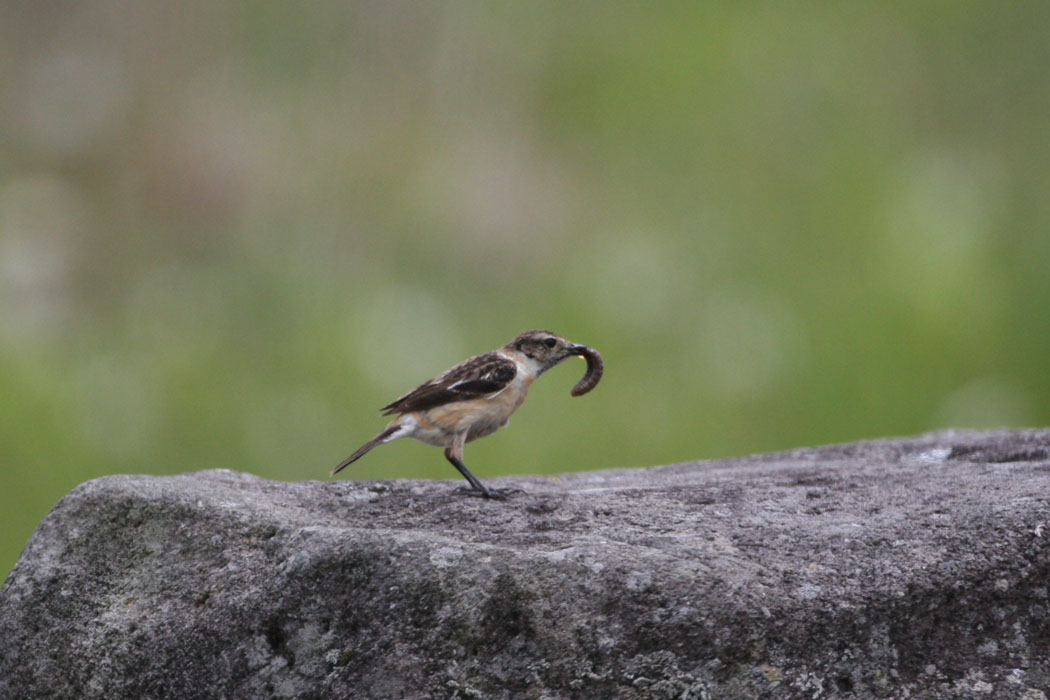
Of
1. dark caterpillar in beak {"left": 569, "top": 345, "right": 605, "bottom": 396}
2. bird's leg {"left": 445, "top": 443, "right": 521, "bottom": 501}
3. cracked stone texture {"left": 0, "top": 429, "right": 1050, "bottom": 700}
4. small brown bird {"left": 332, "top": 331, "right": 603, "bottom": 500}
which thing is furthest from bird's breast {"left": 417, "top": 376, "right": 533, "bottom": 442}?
cracked stone texture {"left": 0, "top": 429, "right": 1050, "bottom": 700}

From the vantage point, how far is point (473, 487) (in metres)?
5.55

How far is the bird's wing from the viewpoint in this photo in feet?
19.1

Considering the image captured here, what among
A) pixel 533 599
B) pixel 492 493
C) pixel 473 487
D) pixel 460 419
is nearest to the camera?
pixel 533 599

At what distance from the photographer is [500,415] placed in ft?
19.9

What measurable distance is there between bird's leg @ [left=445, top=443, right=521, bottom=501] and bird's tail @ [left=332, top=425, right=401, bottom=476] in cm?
30

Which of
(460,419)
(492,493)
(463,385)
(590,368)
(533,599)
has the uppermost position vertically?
(590,368)

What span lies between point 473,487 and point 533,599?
1516mm

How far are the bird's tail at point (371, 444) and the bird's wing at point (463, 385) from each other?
0.35 ft

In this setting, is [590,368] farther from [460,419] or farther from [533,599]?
[533,599]

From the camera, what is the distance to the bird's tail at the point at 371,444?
5.54m

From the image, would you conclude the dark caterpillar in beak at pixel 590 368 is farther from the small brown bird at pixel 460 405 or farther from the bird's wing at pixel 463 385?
the bird's wing at pixel 463 385

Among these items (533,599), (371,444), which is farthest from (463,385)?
(533,599)

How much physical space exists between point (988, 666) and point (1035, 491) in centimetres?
83

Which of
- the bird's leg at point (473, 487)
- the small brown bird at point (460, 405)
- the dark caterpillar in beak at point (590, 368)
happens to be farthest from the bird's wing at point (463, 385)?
the dark caterpillar in beak at point (590, 368)
